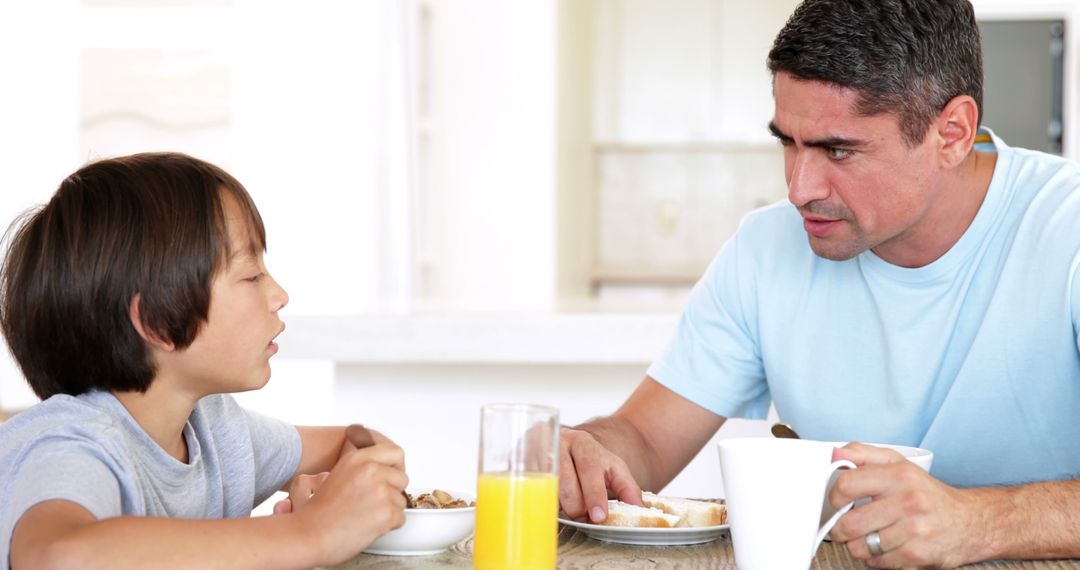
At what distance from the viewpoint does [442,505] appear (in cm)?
100

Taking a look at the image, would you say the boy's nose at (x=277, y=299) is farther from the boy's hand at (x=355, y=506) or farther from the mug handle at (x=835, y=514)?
the mug handle at (x=835, y=514)

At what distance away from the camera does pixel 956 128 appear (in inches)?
52.5

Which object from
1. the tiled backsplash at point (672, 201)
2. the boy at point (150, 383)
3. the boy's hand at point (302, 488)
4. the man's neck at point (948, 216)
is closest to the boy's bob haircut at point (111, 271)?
the boy at point (150, 383)

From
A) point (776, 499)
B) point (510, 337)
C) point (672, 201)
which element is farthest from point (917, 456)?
point (672, 201)

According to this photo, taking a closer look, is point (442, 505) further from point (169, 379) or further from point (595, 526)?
point (169, 379)

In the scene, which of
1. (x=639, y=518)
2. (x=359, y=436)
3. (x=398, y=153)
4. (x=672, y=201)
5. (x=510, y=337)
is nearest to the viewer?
(x=639, y=518)

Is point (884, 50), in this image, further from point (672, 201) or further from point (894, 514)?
point (672, 201)

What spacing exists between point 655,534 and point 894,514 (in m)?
0.20

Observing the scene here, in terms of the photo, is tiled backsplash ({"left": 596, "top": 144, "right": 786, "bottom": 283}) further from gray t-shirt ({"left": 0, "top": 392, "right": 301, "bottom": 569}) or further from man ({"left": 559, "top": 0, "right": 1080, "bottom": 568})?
gray t-shirt ({"left": 0, "top": 392, "right": 301, "bottom": 569})

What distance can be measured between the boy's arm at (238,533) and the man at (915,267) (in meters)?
0.30

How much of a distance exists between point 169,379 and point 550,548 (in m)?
0.41

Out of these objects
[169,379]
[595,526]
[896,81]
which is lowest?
[595,526]

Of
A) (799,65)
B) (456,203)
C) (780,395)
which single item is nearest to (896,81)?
(799,65)

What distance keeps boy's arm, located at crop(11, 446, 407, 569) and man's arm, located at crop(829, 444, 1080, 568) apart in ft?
1.16
